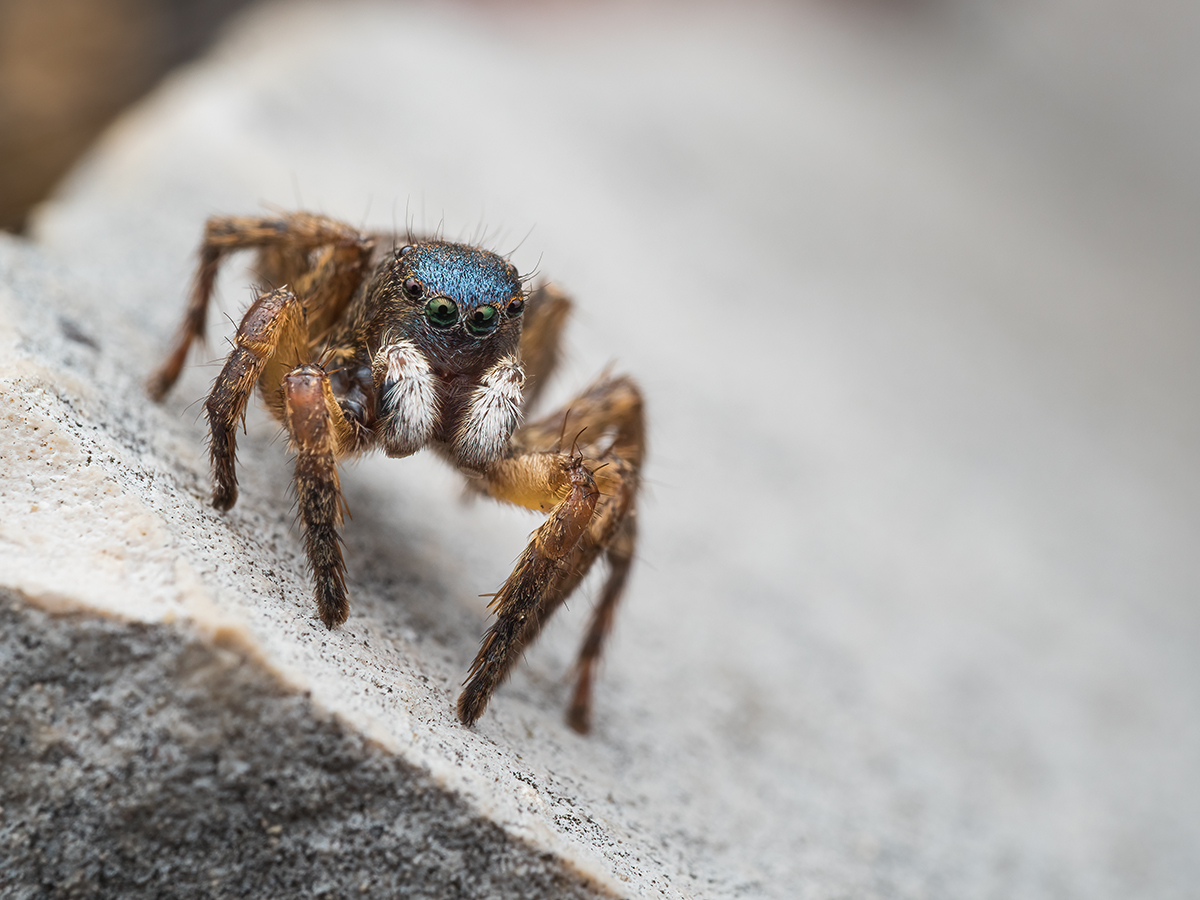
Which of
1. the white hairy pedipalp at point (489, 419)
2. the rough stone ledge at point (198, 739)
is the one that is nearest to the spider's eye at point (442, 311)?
the white hairy pedipalp at point (489, 419)

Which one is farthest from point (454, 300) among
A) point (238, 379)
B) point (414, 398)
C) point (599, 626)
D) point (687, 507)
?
point (687, 507)

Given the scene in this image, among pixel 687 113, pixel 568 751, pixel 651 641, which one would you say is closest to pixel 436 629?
pixel 568 751

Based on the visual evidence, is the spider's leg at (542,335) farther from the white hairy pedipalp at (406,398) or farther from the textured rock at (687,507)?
the white hairy pedipalp at (406,398)

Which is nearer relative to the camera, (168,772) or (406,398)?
(168,772)

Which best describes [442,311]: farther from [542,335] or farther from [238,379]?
[542,335]

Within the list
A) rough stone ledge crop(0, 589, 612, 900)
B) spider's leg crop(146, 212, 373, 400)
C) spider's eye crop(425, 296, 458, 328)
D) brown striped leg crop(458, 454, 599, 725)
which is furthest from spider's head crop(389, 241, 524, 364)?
rough stone ledge crop(0, 589, 612, 900)

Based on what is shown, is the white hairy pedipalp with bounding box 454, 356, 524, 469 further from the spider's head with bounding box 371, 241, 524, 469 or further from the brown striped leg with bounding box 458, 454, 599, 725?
the brown striped leg with bounding box 458, 454, 599, 725
